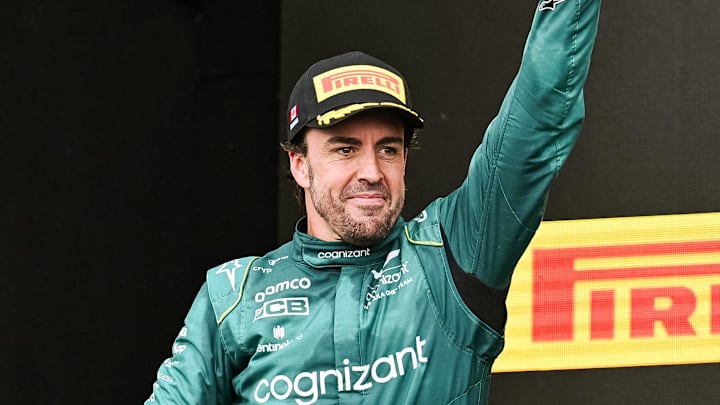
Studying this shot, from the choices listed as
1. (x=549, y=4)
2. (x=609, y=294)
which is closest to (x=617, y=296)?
(x=609, y=294)

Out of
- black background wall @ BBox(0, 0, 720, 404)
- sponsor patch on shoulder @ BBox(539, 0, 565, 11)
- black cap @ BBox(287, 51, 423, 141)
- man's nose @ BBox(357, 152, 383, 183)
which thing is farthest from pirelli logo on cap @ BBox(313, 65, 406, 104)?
black background wall @ BBox(0, 0, 720, 404)

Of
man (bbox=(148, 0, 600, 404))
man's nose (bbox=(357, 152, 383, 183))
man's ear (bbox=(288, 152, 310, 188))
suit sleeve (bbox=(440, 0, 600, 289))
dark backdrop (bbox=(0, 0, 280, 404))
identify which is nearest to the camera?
suit sleeve (bbox=(440, 0, 600, 289))

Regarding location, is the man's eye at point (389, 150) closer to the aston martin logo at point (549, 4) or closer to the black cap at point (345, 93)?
the black cap at point (345, 93)

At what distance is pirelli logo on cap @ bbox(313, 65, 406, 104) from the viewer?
1.89 meters

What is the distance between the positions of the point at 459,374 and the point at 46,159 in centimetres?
156

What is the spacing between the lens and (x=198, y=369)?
6.16 ft

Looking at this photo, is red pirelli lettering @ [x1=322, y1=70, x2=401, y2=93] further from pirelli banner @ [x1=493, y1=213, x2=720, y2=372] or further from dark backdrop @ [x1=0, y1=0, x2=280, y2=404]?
dark backdrop @ [x1=0, y1=0, x2=280, y2=404]

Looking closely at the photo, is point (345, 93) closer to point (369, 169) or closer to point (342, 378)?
point (369, 169)

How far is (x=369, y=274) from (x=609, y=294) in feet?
2.70

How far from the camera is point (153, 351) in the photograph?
3314 millimetres

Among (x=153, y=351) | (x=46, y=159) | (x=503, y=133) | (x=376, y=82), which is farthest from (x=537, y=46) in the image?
(x=153, y=351)

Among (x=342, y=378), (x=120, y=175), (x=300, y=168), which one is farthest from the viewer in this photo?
(x=120, y=175)

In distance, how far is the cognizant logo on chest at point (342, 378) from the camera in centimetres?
179

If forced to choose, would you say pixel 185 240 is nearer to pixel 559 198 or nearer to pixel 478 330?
pixel 559 198
